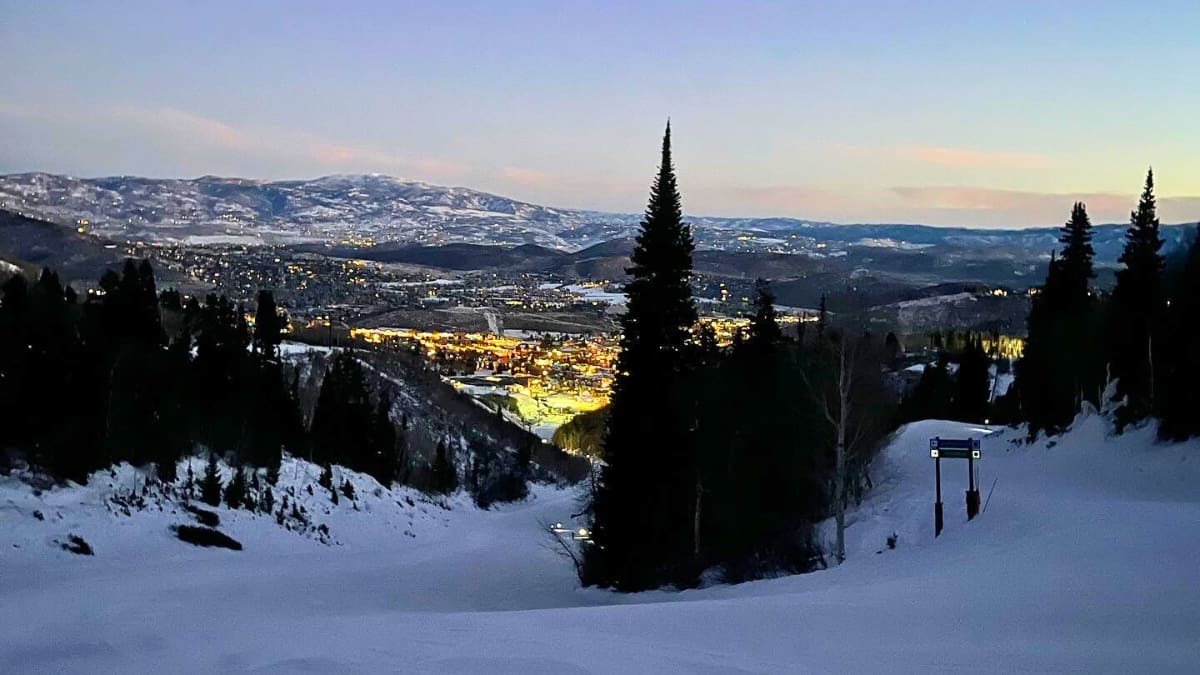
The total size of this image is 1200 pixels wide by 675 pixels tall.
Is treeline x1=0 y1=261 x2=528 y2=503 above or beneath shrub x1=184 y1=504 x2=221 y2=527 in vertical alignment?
above

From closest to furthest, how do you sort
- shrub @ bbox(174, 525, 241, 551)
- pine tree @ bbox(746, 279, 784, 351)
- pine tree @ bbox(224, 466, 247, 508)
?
shrub @ bbox(174, 525, 241, 551) < pine tree @ bbox(746, 279, 784, 351) < pine tree @ bbox(224, 466, 247, 508)

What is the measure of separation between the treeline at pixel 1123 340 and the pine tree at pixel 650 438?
15.0m

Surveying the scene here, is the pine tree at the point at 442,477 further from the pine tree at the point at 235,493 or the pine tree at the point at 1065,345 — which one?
the pine tree at the point at 1065,345

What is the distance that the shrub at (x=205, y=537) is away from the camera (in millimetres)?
25219

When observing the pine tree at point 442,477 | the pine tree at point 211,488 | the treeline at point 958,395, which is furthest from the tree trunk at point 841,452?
the pine tree at point 442,477

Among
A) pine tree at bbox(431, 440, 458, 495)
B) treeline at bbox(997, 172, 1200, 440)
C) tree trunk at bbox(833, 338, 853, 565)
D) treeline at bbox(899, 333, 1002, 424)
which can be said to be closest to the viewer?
tree trunk at bbox(833, 338, 853, 565)

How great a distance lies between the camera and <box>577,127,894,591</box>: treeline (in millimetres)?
21609

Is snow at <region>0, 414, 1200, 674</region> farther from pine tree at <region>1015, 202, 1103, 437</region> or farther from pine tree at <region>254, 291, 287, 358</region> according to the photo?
pine tree at <region>254, 291, 287, 358</region>

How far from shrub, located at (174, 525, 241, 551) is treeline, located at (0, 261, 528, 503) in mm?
2854

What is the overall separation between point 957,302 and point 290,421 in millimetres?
123288

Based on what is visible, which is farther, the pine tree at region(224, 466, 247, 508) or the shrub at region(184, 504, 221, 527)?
the pine tree at region(224, 466, 247, 508)

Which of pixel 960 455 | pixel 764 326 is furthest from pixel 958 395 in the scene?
pixel 960 455

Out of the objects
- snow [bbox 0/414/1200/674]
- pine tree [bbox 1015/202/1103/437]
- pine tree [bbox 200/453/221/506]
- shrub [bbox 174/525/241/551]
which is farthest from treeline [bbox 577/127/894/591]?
pine tree [bbox 1015/202/1103/437]

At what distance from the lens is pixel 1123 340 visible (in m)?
35.5
